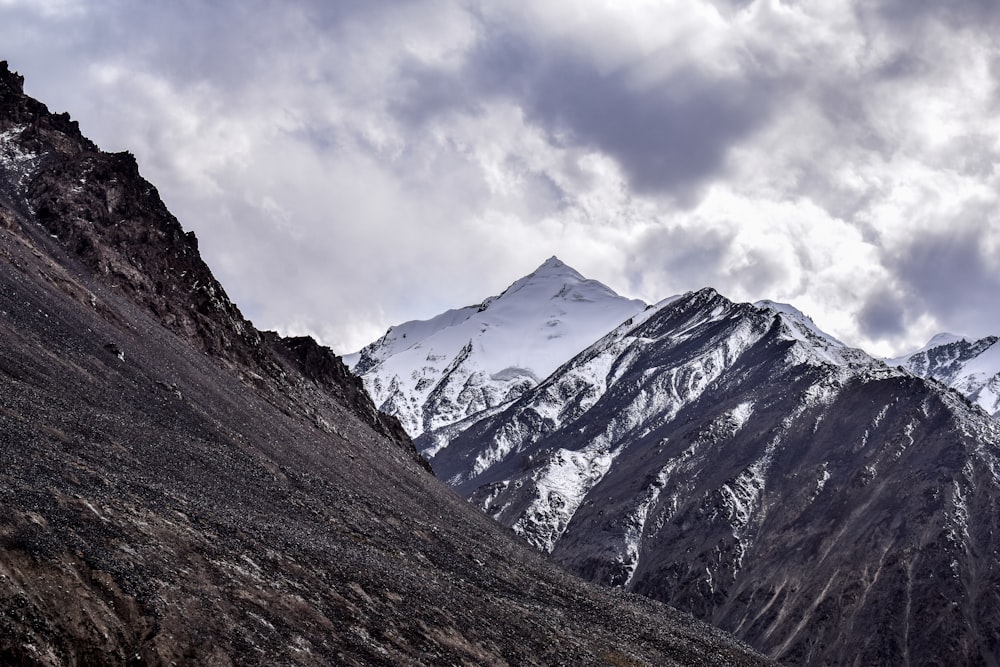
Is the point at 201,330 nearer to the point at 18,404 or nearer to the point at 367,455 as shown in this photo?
the point at 367,455

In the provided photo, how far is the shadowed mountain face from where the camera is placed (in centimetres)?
3328

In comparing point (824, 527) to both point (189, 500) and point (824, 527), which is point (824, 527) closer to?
point (824, 527)

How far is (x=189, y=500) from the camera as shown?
164 feet

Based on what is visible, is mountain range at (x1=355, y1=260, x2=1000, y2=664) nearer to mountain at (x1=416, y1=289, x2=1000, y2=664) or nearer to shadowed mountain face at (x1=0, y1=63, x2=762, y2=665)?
mountain at (x1=416, y1=289, x2=1000, y2=664)

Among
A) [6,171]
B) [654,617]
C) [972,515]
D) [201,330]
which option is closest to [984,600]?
[972,515]

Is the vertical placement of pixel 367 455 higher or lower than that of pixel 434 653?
higher

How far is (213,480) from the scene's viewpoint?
201ft

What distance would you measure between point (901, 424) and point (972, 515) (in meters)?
31.5

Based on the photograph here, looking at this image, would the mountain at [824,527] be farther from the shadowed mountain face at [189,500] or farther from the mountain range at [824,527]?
the shadowed mountain face at [189,500]

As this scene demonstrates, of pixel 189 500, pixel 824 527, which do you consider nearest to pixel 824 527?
pixel 824 527

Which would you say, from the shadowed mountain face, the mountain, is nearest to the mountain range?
the mountain

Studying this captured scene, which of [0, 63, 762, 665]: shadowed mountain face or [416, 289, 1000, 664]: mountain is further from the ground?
[416, 289, 1000, 664]: mountain

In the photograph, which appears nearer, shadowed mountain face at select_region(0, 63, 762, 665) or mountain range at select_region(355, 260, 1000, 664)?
shadowed mountain face at select_region(0, 63, 762, 665)

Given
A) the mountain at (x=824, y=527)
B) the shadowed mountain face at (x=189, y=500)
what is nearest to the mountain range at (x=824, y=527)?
the mountain at (x=824, y=527)
